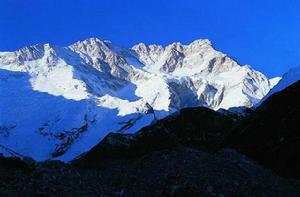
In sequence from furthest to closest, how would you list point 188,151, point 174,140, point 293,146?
point 174,140 < point 188,151 < point 293,146

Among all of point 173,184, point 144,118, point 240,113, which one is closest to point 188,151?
point 173,184

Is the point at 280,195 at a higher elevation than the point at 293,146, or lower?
lower

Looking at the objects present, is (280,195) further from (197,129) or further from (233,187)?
(197,129)

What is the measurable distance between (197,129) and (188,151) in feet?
17.0

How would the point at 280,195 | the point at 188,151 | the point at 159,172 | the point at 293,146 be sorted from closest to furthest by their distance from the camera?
the point at 280,195 → the point at 159,172 → the point at 293,146 → the point at 188,151

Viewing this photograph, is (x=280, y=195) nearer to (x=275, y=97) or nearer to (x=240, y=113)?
(x=275, y=97)

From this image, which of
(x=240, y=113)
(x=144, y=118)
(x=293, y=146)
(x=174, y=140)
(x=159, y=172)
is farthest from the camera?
(x=144, y=118)

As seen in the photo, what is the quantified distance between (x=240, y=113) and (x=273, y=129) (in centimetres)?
965

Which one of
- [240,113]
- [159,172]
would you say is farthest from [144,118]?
[159,172]

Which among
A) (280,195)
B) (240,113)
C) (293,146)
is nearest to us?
(280,195)

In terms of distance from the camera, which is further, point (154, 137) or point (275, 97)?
point (154, 137)

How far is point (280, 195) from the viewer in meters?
23.6

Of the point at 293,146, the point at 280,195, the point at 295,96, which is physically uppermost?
the point at 295,96

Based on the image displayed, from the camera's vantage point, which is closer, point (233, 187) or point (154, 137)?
point (233, 187)
